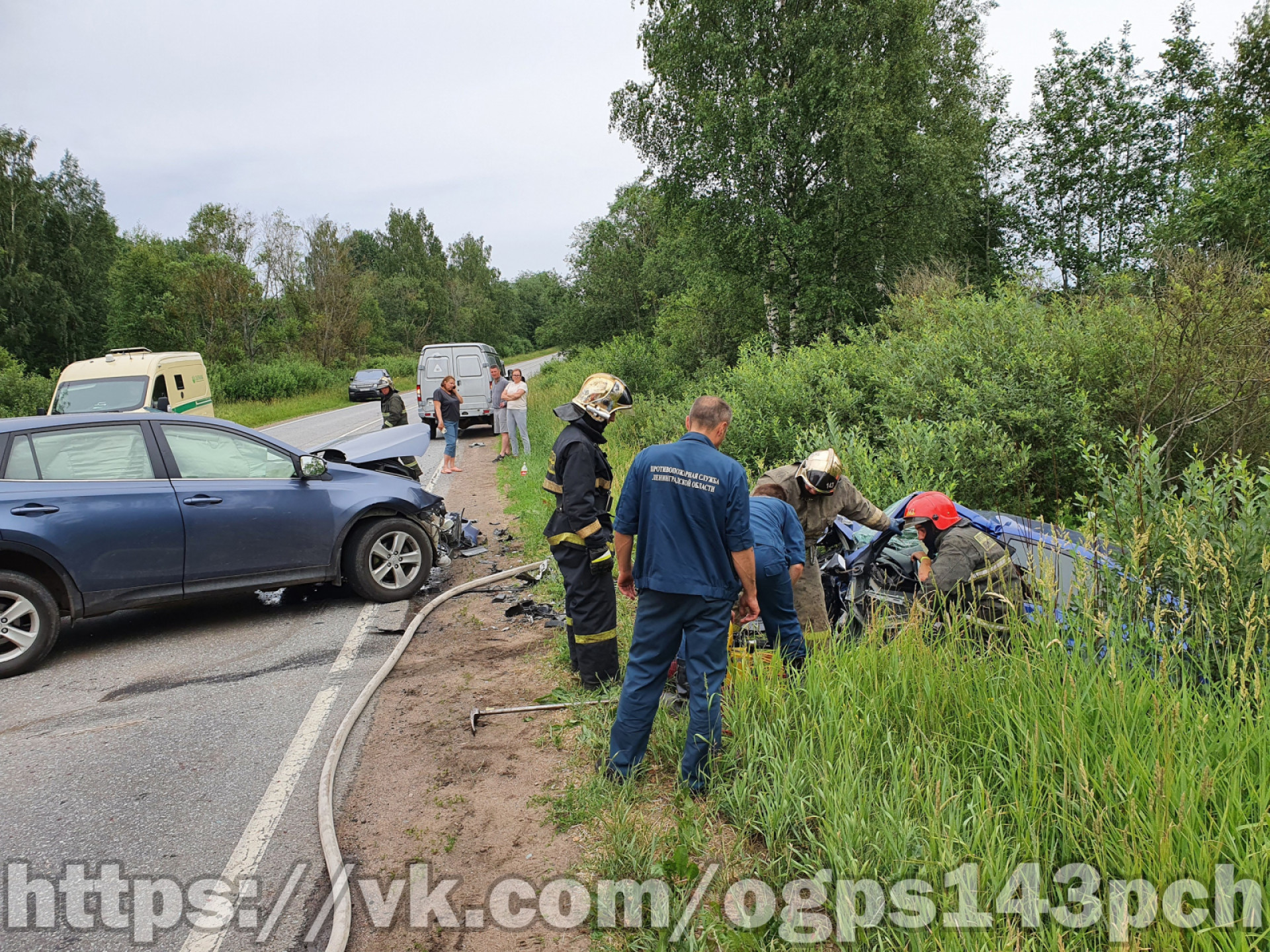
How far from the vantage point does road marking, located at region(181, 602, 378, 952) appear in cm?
265

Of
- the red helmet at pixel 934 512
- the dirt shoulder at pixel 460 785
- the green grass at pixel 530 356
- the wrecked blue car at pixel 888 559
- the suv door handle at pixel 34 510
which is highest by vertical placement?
the green grass at pixel 530 356

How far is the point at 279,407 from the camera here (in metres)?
31.2

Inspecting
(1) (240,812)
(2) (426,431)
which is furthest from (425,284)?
(1) (240,812)

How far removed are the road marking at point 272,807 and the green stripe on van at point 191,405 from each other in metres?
12.7

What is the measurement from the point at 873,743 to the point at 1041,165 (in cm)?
4132

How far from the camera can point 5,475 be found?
5.09 meters

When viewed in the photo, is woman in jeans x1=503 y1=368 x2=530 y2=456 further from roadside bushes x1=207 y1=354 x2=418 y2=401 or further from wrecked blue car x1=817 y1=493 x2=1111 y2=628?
roadside bushes x1=207 y1=354 x2=418 y2=401

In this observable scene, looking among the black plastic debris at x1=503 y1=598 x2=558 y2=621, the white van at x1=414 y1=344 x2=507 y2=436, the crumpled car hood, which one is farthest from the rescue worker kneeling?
the white van at x1=414 y1=344 x2=507 y2=436

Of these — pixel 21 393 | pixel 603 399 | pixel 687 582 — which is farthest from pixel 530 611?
pixel 21 393

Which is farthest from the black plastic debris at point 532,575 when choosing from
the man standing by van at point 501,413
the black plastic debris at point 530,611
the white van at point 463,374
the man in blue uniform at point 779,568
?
the white van at point 463,374

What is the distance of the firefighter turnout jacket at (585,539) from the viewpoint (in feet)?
14.0

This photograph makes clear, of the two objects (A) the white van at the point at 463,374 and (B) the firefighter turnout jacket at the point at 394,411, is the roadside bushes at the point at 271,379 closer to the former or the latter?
(A) the white van at the point at 463,374

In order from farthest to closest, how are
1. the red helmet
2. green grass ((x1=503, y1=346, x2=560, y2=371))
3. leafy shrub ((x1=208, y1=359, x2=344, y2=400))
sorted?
1. green grass ((x1=503, y1=346, x2=560, y2=371))
2. leafy shrub ((x1=208, y1=359, x2=344, y2=400))
3. the red helmet

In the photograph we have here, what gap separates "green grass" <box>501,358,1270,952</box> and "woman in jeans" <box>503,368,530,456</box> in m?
11.1
